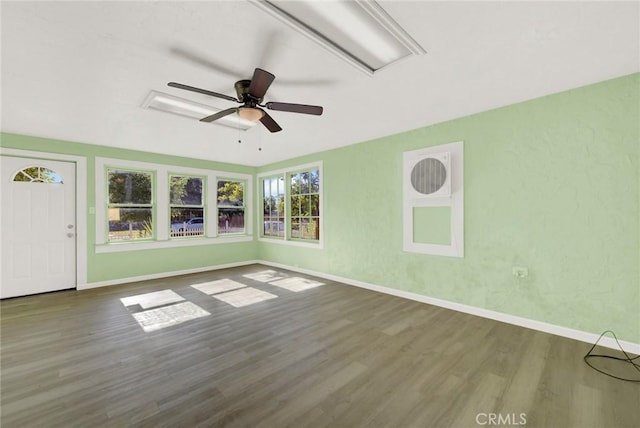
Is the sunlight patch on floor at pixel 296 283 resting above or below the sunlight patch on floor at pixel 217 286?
above

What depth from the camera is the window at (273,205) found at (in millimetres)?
6465

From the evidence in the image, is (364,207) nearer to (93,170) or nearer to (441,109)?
(441,109)

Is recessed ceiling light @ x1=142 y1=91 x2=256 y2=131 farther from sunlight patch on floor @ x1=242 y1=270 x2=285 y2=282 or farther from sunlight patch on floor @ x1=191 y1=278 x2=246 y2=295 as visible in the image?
sunlight patch on floor @ x1=242 y1=270 x2=285 y2=282

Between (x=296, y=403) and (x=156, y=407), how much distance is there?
0.91 meters

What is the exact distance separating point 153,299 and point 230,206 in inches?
116

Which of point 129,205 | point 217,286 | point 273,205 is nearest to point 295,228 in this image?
point 273,205

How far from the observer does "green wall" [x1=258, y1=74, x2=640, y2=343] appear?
8.25 feet

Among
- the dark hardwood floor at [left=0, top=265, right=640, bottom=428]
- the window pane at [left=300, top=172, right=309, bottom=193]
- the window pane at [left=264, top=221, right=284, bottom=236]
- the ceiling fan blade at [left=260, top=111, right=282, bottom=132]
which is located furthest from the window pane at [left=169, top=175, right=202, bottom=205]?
the ceiling fan blade at [left=260, top=111, right=282, bottom=132]

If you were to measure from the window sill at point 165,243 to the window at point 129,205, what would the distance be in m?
0.18

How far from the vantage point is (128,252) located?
5.12 m

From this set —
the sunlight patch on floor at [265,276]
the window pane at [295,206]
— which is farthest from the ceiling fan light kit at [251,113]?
the window pane at [295,206]

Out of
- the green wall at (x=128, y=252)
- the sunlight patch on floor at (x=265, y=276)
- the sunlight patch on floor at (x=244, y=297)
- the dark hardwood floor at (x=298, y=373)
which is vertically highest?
the green wall at (x=128, y=252)

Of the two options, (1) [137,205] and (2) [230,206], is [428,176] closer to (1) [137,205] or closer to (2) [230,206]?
(2) [230,206]

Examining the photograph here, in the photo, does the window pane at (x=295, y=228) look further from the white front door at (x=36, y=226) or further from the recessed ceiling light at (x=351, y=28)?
the recessed ceiling light at (x=351, y=28)
